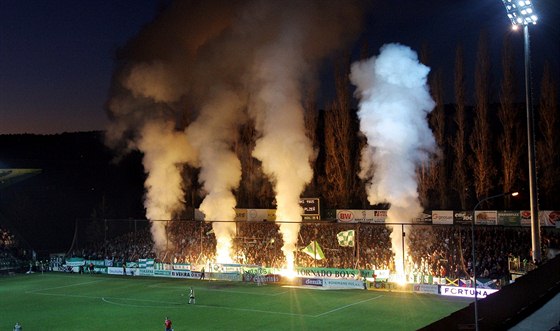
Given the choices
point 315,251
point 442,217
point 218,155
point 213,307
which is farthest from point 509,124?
point 213,307

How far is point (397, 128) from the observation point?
37594 millimetres

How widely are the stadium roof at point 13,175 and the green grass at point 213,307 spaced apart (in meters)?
18.7

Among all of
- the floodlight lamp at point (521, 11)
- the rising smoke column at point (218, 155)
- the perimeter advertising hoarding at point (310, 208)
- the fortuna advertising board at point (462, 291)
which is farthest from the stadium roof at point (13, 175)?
the floodlight lamp at point (521, 11)

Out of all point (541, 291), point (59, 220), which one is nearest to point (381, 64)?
point (541, 291)

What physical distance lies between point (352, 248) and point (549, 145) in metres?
15.6

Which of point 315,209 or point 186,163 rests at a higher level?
point 186,163

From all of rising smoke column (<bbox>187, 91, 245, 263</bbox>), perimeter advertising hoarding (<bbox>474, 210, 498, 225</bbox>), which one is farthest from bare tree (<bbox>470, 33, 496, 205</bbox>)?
rising smoke column (<bbox>187, 91, 245, 263</bbox>)

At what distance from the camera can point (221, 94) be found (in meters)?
48.6

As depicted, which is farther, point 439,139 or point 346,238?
point 439,139

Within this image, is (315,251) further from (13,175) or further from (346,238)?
(13,175)

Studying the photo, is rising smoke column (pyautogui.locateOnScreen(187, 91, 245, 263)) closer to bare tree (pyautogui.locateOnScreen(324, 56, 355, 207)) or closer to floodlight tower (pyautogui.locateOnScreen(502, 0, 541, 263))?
bare tree (pyautogui.locateOnScreen(324, 56, 355, 207))

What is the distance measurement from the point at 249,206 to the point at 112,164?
102 feet

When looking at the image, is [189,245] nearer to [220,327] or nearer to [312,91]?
[312,91]

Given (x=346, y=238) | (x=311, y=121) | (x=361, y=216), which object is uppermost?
(x=311, y=121)
